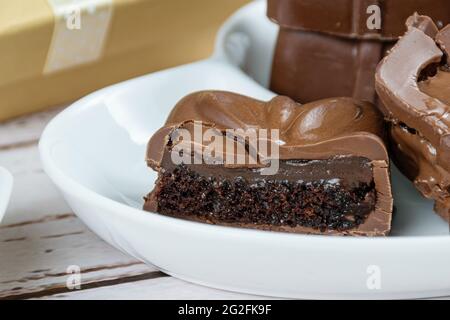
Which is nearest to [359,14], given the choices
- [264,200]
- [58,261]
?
[264,200]

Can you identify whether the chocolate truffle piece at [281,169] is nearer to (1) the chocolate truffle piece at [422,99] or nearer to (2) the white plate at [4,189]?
(1) the chocolate truffle piece at [422,99]

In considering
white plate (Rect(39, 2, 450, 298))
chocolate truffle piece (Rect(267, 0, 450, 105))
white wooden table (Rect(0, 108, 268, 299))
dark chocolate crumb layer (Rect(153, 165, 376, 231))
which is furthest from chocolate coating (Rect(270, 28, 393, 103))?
white wooden table (Rect(0, 108, 268, 299))

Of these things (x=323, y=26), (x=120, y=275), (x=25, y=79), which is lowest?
(x=120, y=275)

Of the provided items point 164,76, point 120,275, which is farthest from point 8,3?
point 120,275

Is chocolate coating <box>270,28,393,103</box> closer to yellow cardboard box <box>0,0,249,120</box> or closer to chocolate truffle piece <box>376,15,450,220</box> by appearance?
chocolate truffle piece <box>376,15,450,220</box>

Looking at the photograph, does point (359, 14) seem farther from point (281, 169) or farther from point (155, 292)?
point (155, 292)

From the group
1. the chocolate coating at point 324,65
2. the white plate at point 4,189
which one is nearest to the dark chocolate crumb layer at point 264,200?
the white plate at point 4,189

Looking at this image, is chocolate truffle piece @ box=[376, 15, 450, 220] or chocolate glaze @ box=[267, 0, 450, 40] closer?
chocolate truffle piece @ box=[376, 15, 450, 220]
